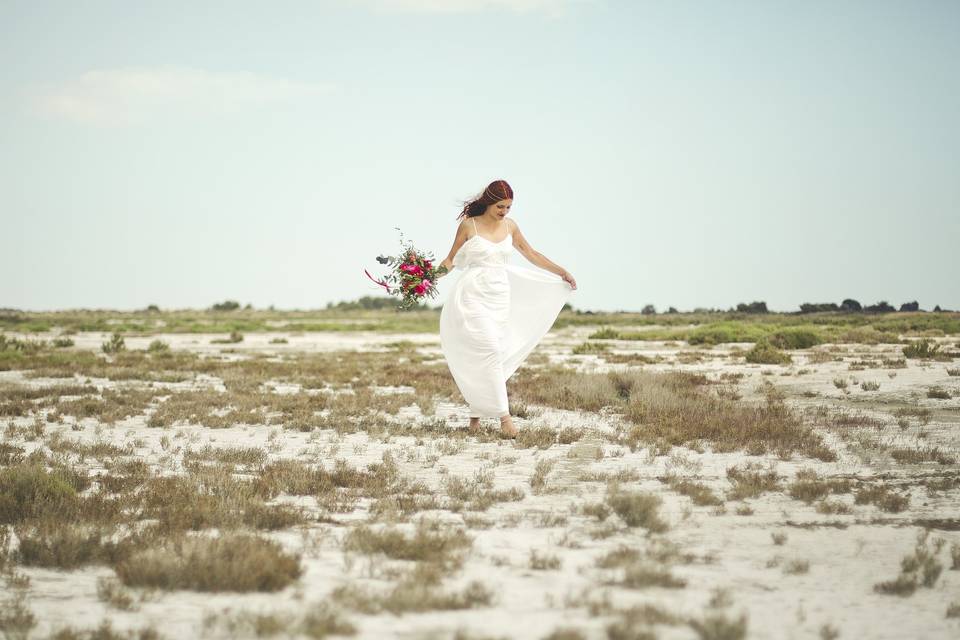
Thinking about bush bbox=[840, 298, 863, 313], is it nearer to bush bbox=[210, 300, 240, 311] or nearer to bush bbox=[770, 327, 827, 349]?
bush bbox=[770, 327, 827, 349]

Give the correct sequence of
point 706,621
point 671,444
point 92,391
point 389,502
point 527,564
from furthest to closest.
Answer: point 92,391
point 671,444
point 389,502
point 527,564
point 706,621

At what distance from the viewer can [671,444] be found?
10.0 m

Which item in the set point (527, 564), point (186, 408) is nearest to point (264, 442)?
point (186, 408)

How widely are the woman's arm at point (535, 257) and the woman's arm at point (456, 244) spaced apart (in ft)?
2.29

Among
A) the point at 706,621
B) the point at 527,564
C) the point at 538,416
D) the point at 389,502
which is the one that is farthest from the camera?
the point at 538,416

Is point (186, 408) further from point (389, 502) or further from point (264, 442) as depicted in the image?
point (389, 502)

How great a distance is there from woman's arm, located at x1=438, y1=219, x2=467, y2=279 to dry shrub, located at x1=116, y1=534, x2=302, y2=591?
20.6 ft

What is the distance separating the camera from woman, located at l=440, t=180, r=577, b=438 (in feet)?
35.3

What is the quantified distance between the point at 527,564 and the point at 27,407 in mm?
11061

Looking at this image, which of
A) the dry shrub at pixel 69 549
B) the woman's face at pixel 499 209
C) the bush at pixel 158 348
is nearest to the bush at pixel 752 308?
the bush at pixel 158 348

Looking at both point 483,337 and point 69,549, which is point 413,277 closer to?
point 483,337

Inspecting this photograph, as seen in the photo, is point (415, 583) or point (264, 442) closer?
point (415, 583)

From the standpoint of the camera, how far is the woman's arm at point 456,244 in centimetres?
1096

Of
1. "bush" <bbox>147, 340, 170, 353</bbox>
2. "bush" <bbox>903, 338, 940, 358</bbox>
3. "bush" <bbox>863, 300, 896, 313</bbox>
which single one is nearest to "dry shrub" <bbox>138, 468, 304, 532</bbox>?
"bush" <bbox>903, 338, 940, 358</bbox>
